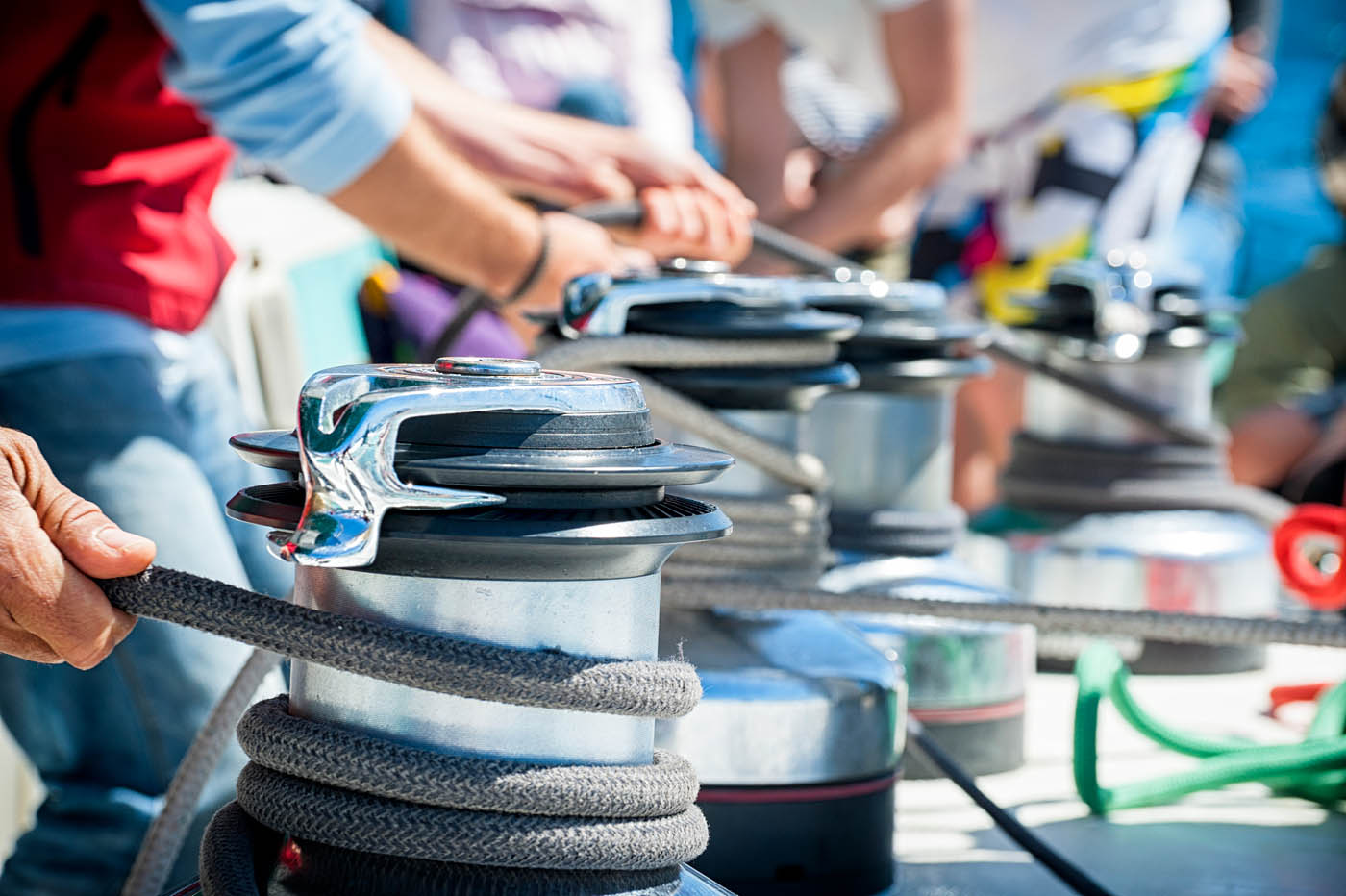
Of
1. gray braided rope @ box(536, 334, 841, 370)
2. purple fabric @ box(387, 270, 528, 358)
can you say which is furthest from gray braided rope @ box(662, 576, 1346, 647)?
purple fabric @ box(387, 270, 528, 358)

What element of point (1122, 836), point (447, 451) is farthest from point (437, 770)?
point (1122, 836)

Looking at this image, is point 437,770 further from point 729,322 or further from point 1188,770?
point 1188,770

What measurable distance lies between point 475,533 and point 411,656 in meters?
0.05

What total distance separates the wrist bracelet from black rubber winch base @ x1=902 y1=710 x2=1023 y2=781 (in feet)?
1.76

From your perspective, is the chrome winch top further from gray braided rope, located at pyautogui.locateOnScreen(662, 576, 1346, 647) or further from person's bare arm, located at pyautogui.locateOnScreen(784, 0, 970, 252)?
person's bare arm, located at pyautogui.locateOnScreen(784, 0, 970, 252)

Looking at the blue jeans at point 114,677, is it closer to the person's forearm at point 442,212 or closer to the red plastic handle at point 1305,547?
the person's forearm at point 442,212

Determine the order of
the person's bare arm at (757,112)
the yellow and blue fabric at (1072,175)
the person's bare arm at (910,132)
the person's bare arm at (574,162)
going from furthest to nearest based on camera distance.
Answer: the person's bare arm at (757,112) < the yellow and blue fabric at (1072,175) < the person's bare arm at (910,132) < the person's bare arm at (574,162)

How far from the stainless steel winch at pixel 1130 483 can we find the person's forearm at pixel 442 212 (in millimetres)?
526

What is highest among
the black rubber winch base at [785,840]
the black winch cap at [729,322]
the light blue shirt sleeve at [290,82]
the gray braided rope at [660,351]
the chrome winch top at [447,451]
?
the light blue shirt sleeve at [290,82]

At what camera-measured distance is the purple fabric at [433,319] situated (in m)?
2.80

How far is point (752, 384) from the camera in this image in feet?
3.08

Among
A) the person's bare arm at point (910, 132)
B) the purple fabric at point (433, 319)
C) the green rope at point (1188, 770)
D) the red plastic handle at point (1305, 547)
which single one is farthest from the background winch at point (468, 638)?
the person's bare arm at point (910, 132)

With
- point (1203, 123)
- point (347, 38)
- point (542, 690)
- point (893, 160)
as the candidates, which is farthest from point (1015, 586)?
point (1203, 123)

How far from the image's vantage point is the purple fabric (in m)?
2.80
